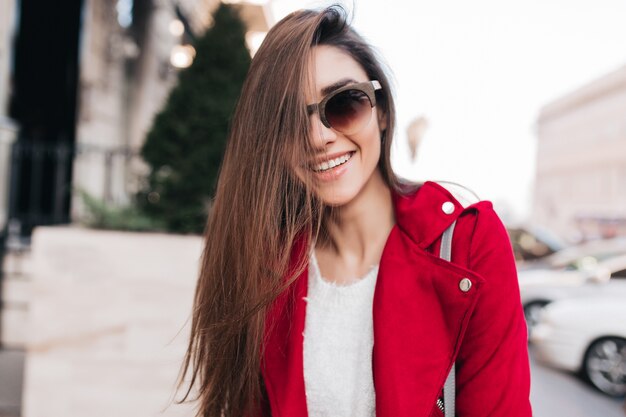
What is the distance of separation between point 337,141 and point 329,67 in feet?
0.83

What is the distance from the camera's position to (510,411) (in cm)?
138

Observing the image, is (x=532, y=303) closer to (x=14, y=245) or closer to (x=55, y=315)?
(x=55, y=315)

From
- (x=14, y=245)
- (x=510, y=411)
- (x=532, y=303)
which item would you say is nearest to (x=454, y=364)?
(x=510, y=411)

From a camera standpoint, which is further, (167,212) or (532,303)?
(167,212)

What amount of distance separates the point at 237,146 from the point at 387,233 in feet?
2.11

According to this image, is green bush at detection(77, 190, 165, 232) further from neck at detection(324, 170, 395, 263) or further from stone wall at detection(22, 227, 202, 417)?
neck at detection(324, 170, 395, 263)

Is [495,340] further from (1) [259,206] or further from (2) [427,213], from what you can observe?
(1) [259,206]

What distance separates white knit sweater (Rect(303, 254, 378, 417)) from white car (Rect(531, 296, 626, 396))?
2.43 feet

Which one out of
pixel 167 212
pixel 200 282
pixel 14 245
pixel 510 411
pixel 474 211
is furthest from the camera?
pixel 14 245

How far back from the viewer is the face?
5.35 feet

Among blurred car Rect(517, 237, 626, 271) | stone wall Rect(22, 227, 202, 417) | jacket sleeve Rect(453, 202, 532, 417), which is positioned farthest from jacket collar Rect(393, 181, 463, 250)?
stone wall Rect(22, 227, 202, 417)

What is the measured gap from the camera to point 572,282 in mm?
2043

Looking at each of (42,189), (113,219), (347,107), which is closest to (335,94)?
(347,107)

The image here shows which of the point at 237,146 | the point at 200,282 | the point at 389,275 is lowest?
the point at 200,282
